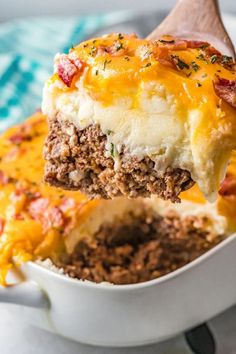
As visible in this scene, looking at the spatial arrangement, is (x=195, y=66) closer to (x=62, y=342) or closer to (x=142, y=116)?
(x=142, y=116)

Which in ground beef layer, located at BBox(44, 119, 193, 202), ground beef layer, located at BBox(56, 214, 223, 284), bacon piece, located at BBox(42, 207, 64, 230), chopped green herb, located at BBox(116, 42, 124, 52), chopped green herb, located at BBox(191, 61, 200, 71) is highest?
chopped green herb, located at BBox(116, 42, 124, 52)

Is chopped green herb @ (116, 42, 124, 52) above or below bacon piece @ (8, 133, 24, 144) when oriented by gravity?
above

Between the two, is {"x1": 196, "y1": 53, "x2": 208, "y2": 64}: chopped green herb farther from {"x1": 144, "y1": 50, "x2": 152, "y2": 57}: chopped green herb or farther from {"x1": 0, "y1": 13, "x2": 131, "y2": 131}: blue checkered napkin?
{"x1": 0, "y1": 13, "x2": 131, "y2": 131}: blue checkered napkin

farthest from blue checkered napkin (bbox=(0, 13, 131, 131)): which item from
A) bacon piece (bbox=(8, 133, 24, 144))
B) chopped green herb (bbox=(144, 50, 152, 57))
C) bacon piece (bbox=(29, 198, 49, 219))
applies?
chopped green herb (bbox=(144, 50, 152, 57))

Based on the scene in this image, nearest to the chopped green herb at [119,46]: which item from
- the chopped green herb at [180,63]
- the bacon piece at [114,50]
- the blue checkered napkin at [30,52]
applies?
the bacon piece at [114,50]

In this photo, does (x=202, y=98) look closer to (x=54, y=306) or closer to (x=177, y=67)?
(x=177, y=67)

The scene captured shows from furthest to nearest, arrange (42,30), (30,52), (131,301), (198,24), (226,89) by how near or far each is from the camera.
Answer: (42,30), (30,52), (198,24), (131,301), (226,89)

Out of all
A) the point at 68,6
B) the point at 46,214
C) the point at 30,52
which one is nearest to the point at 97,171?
the point at 46,214
